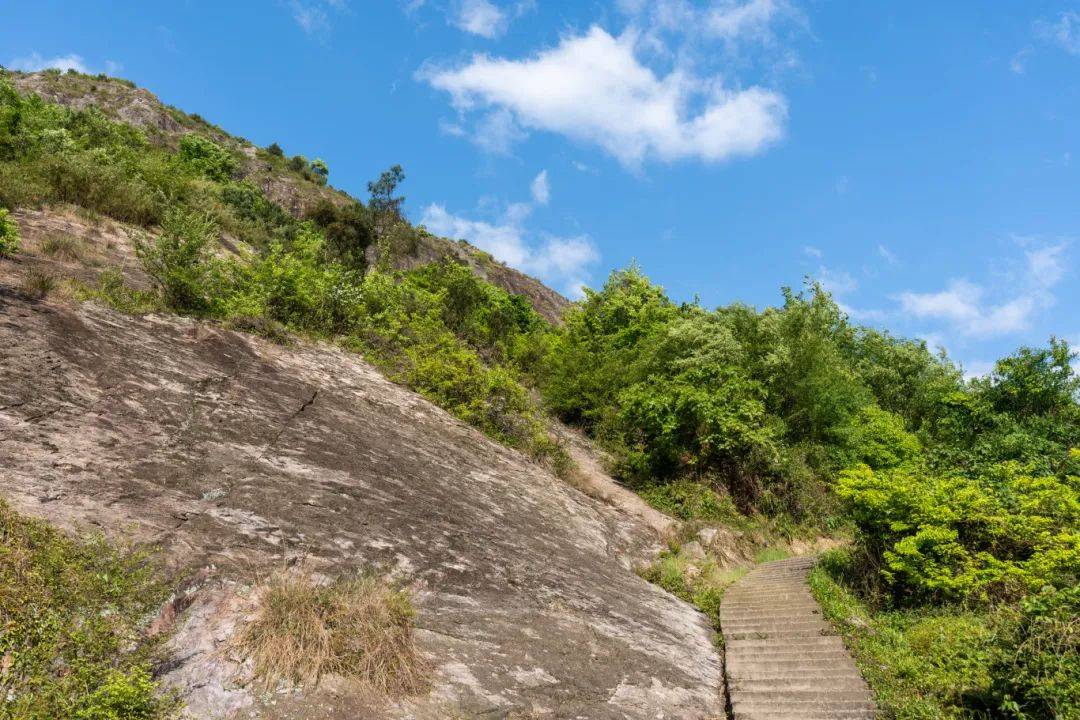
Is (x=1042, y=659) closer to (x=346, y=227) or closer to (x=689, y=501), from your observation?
(x=689, y=501)

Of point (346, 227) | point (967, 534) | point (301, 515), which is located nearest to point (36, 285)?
point (301, 515)

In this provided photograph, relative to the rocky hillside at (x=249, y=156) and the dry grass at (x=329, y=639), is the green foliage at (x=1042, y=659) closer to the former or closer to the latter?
the dry grass at (x=329, y=639)

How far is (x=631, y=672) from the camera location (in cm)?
652

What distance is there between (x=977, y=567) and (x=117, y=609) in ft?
33.9

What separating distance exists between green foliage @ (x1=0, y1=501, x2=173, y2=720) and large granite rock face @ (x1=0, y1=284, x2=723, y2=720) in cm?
31

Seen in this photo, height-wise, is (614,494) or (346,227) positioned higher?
(346,227)

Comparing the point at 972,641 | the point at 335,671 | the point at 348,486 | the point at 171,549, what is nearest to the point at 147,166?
the point at 348,486

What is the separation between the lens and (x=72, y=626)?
399cm

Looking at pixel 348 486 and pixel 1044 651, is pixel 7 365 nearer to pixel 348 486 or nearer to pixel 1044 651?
pixel 348 486

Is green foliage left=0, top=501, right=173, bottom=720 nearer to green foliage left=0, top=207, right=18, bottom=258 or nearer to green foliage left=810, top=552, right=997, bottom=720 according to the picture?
green foliage left=0, top=207, right=18, bottom=258

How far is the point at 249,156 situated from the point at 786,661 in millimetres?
55772

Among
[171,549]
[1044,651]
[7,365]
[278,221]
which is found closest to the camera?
[171,549]

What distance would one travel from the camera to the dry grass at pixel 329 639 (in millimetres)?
4367

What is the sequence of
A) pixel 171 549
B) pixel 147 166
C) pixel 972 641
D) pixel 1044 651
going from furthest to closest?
pixel 147 166, pixel 972 641, pixel 1044 651, pixel 171 549
